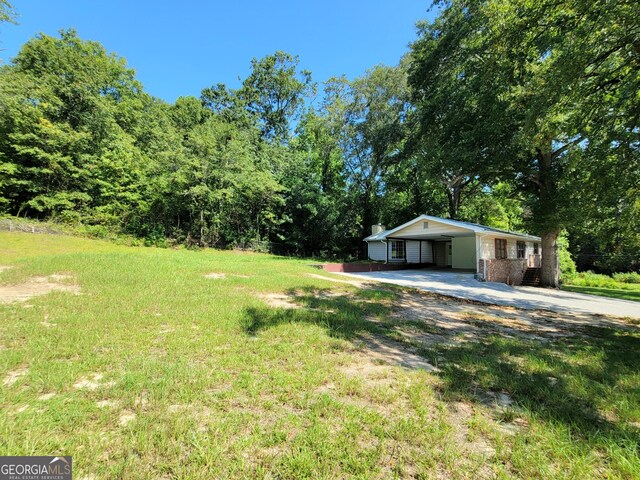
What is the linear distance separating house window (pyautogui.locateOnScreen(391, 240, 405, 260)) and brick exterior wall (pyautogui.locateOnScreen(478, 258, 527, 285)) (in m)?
7.22

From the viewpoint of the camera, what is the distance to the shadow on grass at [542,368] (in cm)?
245

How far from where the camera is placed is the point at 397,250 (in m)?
21.1

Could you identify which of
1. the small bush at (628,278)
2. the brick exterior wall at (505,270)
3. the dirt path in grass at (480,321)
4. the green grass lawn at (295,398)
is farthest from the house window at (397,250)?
the small bush at (628,278)

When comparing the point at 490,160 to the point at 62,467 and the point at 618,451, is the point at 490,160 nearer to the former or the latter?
the point at 618,451

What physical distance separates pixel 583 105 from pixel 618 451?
782cm

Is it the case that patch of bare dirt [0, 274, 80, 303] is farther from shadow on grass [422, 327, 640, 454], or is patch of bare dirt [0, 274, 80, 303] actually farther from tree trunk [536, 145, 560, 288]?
tree trunk [536, 145, 560, 288]

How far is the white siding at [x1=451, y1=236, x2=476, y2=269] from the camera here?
19.0m

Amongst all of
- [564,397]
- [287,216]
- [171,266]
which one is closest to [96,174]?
[287,216]

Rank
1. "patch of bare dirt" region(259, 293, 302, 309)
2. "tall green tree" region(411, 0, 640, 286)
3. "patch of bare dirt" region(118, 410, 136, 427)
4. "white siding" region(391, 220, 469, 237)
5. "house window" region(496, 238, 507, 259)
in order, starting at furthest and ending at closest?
"house window" region(496, 238, 507, 259) < "white siding" region(391, 220, 469, 237) < "patch of bare dirt" region(259, 293, 302, 309) < "tall green tree" region(411, 0, 640, 286) < "patch of bare dirt" region(118, 410, 136, 427)

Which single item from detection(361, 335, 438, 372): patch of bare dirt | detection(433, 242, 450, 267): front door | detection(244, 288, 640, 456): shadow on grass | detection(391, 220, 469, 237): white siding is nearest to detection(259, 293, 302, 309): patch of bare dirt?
detection(244, 288, 640, 456): shadow on grass

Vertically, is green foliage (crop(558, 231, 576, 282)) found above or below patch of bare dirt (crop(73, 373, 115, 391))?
above

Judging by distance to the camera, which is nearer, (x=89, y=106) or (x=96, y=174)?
(x=96, y=174)

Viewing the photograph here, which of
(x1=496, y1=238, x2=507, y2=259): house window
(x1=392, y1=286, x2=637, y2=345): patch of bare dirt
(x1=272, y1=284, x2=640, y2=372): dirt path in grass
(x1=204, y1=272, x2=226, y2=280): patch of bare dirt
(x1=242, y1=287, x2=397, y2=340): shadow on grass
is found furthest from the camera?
(x1=496, y1=238, x2=507, y2=259): house window

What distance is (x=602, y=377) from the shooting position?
3.35 m
